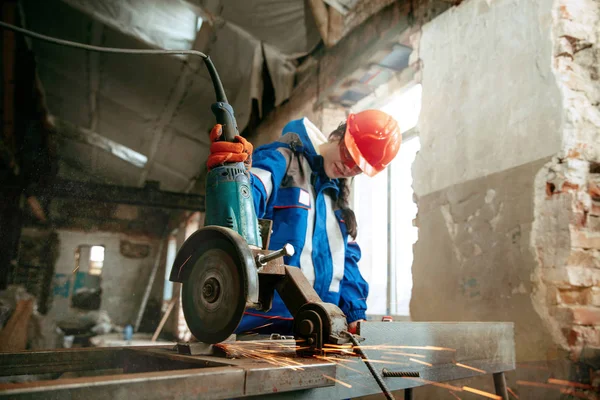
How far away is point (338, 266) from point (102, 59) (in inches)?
192

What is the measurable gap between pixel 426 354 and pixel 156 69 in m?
5.09

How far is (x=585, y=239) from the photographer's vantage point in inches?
76.9

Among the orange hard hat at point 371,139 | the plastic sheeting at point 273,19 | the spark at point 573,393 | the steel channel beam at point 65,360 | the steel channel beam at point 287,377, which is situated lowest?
the spark at point 573,393

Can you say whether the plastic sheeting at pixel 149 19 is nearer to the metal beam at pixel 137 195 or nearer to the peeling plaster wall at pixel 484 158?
the metal beam at pixel 137 195

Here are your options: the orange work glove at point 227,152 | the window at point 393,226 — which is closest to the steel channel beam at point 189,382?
the orange work glove at point 227,152

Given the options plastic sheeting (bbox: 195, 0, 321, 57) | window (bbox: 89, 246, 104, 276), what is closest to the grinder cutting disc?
plastic sheeting (bbox: 195, 0, 321, 57)

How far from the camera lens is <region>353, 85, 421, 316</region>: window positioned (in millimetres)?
3631

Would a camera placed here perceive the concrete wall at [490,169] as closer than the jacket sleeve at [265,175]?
No

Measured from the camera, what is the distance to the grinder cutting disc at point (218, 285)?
1.21 metres

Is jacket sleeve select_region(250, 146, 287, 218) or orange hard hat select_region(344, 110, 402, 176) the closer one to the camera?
jacket sleeve select_region(250, 146, 287, 218)

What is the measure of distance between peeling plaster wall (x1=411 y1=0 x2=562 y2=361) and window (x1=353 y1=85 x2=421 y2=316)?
788 mm

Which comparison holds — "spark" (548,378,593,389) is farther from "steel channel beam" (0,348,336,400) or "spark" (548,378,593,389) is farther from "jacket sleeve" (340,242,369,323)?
"steel channel beam" (0,348,336,400)

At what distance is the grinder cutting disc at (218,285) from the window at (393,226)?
242 cm

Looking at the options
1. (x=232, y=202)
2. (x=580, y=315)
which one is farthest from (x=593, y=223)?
(x=232, y=202)
